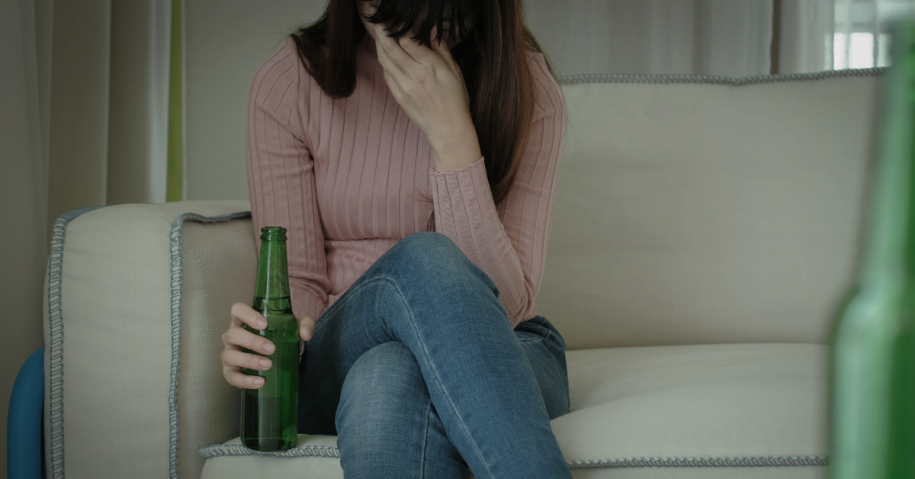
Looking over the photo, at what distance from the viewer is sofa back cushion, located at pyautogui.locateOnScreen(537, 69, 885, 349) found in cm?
138

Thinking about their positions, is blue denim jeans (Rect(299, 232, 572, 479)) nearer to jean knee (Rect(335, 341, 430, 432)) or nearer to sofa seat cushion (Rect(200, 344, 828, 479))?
jean knee (Rect(335, 341, 430, 432))

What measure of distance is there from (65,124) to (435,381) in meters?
1.26

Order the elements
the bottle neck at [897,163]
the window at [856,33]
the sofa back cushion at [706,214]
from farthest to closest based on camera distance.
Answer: the window at [856,33] < the sofa back cushion at [706,214] < the bottle neck at [897,163]

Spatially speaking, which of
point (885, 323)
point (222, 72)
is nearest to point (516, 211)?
point (885, 323)

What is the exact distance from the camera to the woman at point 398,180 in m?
0.78

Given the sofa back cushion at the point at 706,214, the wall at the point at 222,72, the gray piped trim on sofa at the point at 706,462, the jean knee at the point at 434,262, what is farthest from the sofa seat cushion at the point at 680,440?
the wall at the point at 222,72

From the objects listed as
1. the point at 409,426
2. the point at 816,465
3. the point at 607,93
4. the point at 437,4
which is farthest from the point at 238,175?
the point at 816,465

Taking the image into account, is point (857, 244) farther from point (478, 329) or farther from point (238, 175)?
point (238, 175)

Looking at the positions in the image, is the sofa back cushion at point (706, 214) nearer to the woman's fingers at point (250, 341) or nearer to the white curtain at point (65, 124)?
the woman's fingers at point (250, 341)

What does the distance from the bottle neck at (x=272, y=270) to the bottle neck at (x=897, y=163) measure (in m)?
0.66

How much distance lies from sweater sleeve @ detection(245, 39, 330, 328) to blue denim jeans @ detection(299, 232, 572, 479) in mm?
206

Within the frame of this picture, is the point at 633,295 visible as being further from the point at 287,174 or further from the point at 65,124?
the point at 65,124

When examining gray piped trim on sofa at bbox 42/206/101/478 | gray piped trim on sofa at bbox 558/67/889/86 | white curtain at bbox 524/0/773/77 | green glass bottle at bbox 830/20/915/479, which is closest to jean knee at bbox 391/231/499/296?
gray piped trim on sofa at bbox 42/206/101/478

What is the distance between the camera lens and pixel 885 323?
0.56ft
